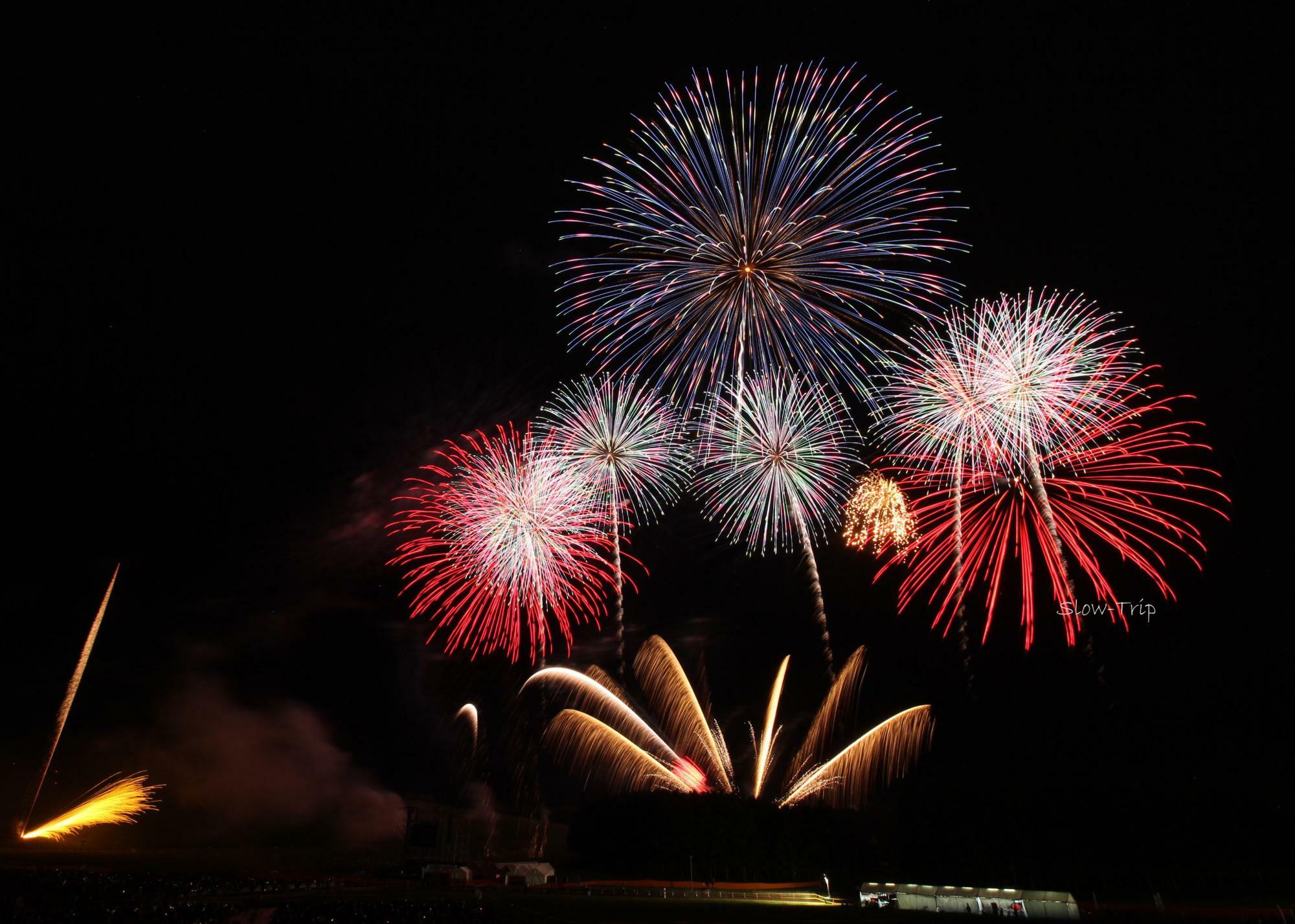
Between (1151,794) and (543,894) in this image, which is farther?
(1151,794)

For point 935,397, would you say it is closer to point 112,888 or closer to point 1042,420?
point 1042,420

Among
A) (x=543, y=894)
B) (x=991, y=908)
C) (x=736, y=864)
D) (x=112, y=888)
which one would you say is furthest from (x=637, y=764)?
(x=112, y=888)

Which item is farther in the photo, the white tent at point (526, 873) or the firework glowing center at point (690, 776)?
the firework glowing center at point (690, 776)

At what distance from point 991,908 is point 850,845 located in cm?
2232

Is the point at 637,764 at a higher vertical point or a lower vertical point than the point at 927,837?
higher

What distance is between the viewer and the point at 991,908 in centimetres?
2781

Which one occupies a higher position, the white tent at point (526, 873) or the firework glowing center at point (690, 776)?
the firework glowing center at point (690, 776)

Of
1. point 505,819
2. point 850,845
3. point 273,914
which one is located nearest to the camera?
point 273,914

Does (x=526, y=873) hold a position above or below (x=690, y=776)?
below

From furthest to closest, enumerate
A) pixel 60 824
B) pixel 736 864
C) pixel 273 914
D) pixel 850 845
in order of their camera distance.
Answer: pixel 60 824, pixel 850 845, pixel 736 864, pixel 273 914

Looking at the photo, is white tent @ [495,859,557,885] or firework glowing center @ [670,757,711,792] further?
firework glowing center @ [670,757,711,792]

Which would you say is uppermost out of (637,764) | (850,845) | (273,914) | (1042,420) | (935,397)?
(935,397)

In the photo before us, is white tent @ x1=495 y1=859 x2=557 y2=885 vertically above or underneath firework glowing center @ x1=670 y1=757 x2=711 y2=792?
underneath

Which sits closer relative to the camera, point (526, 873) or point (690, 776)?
point (526, 873)
